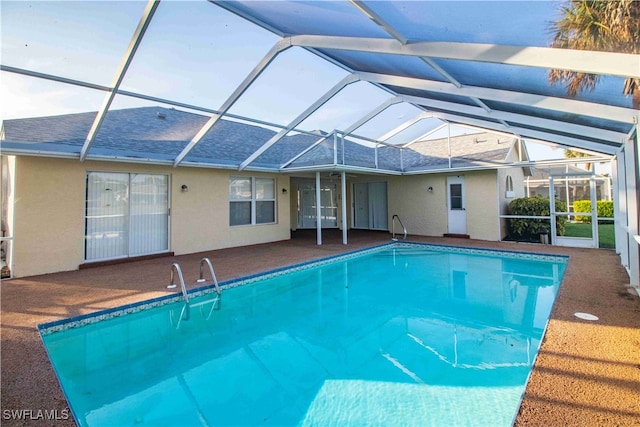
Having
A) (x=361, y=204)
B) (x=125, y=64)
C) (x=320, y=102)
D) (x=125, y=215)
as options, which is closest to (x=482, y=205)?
(x=361, y=204)

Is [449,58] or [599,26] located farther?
[449,58]

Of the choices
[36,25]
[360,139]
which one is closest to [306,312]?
[36,25]

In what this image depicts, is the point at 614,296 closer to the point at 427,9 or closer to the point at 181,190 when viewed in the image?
the point at 427,9

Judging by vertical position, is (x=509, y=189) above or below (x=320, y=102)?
below

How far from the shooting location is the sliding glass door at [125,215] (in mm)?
8367

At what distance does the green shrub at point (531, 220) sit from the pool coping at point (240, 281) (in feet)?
9.65

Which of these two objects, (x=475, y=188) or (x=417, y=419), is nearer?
(x=417, y=419)

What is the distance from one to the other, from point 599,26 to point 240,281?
268 inches

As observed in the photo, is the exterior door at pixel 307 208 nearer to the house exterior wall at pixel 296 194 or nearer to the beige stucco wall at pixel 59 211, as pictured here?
the house exterior wall at pixel 296 194

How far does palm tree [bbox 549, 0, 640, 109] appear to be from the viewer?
2.57m

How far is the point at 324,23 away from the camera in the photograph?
15.3 ft

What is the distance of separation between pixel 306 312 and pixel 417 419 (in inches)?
125

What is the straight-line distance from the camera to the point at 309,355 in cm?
436

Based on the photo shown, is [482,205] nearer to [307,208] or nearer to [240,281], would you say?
[307,208]
